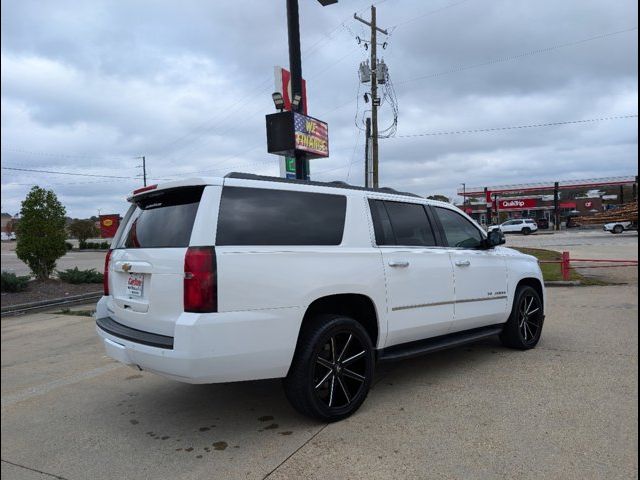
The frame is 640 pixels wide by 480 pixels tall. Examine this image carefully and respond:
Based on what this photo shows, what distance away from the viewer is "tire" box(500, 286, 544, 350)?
5551 mm

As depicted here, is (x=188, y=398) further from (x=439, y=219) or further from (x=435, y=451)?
(x=439, y=219)

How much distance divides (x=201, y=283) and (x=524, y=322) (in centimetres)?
405

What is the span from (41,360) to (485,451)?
517 centimetres

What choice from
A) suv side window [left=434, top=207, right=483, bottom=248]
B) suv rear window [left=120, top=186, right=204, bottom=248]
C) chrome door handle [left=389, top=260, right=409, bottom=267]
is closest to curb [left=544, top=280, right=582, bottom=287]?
suv side window [left=434, top=207, right=483, bottom=248]

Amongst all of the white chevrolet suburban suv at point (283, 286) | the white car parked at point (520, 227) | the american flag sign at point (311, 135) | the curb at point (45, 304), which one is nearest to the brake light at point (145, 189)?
the white chevrolet suburban suv at point (283, 286)

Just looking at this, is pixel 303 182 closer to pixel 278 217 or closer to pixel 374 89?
pixel 278 217

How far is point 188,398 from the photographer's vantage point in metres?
4.49

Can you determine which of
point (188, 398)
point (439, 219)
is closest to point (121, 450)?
point (188, 398)

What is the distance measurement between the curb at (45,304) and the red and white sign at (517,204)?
5606cm

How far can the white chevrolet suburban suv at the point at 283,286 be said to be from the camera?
3.25 metres

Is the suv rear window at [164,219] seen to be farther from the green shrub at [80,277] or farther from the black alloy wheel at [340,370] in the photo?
the green shrub at [80,277]

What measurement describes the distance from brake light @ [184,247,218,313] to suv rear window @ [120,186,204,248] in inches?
8.4

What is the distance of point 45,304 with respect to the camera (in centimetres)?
1000

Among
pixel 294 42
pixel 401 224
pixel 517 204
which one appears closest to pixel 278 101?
pixel 294 42
